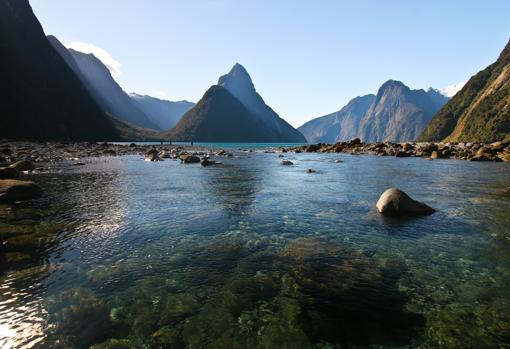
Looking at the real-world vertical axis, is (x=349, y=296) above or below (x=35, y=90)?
below

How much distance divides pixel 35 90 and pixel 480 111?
195 meters

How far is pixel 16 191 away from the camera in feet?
71.2

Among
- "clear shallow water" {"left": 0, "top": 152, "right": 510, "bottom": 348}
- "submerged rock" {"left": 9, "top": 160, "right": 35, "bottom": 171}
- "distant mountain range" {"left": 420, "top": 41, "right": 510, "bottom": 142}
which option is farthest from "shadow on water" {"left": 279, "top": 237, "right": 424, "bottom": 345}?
"distant mountain range" {"left": 420, "top": 41, "right": 510, "bottom": 142}

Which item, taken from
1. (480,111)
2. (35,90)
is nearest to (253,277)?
(35,90)

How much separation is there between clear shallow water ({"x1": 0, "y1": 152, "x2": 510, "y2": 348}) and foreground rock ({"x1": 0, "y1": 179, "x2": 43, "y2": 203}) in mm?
2188

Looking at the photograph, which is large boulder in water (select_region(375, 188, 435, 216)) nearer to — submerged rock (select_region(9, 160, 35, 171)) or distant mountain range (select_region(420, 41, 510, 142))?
submerged rock (select_region(9, 160, 35, 171))

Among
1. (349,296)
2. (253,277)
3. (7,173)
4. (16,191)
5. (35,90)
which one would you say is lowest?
(7,173)

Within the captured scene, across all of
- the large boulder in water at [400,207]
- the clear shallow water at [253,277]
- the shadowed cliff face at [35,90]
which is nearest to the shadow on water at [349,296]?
the clear shallow water at [253,277]

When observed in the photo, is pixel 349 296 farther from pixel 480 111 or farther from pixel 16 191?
pixel 480 111

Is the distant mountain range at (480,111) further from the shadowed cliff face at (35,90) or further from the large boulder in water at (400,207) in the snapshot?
the shadowed cliff face at (35,90)

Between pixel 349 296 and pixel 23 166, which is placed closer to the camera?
pixel 349 296

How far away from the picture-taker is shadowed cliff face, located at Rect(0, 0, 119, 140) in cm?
11494

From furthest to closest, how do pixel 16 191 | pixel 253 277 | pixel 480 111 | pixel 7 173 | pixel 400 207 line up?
pixel 480 111
pixel 7 173
pixel 16 191
pixel 400 207
pixel 253 277

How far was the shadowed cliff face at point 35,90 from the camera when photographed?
115 meters
